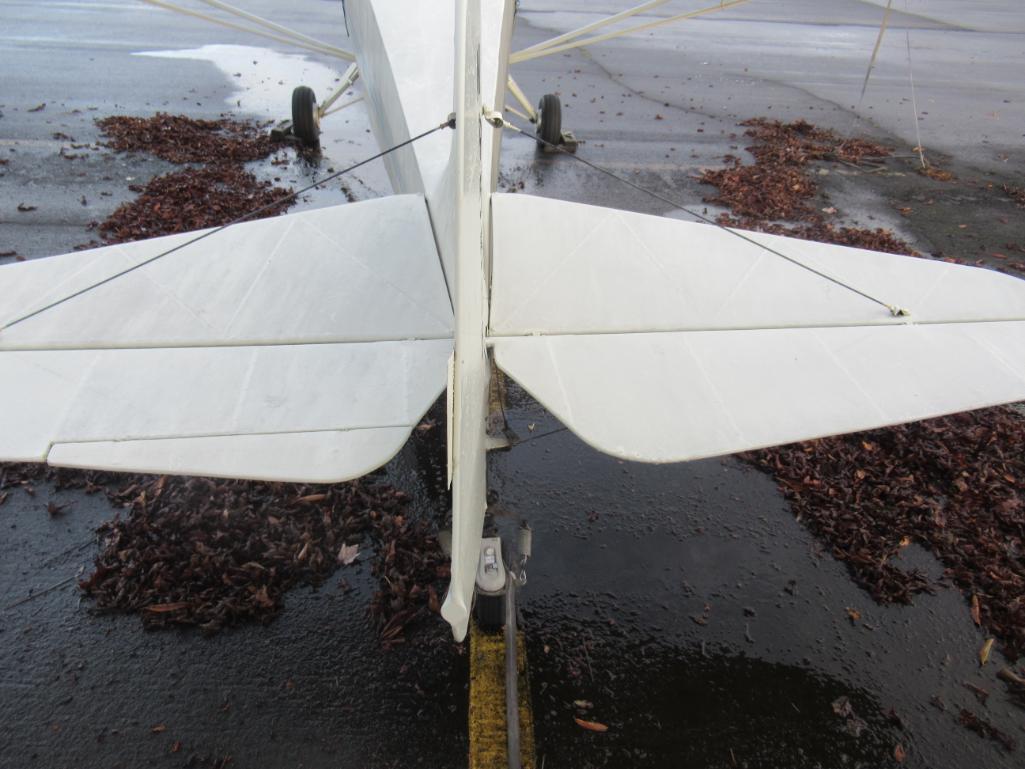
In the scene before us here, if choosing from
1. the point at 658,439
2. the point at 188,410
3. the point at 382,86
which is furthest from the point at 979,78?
the point at 188,410

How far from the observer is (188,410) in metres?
2.72

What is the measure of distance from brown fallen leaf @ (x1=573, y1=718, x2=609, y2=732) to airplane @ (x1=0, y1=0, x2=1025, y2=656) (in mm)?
1371

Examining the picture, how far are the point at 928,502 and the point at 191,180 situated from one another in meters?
8.25

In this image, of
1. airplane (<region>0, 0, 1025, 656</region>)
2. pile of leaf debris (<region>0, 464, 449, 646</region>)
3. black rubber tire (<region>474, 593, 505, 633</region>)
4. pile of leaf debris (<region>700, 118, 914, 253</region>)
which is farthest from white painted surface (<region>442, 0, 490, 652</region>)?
pile of leaf debris (<region>700, 118, 914, 253</region>)

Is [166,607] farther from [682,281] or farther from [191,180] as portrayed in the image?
[191,180]

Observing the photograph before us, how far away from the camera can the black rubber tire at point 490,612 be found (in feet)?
11.5

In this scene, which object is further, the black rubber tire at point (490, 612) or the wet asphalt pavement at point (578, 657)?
the black rubber tire at point (490, 612)

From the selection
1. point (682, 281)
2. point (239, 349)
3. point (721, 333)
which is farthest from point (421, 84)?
point (721, 333)

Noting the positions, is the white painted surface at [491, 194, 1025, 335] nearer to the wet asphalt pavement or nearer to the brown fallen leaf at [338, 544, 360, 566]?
the wet asphalt pavement

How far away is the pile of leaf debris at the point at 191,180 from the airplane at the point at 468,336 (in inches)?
116

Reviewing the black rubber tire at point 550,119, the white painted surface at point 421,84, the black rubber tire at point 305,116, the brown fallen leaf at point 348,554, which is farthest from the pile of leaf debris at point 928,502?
the black rubber tire at point 305,116

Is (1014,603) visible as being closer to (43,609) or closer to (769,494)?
(769,494)

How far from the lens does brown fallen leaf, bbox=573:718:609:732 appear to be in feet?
10.8

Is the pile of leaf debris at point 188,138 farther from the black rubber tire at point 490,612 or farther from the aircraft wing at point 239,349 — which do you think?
the black rubber tire at point 490,612
